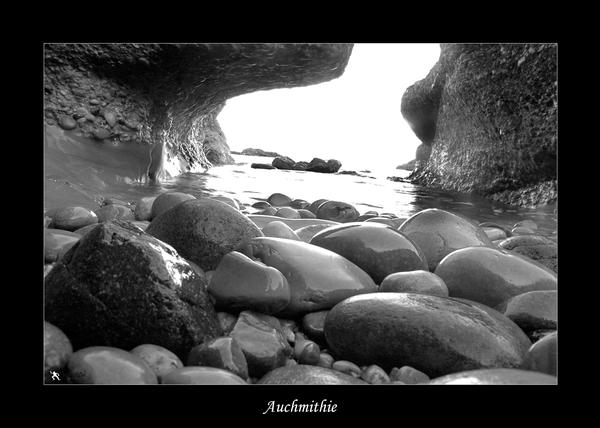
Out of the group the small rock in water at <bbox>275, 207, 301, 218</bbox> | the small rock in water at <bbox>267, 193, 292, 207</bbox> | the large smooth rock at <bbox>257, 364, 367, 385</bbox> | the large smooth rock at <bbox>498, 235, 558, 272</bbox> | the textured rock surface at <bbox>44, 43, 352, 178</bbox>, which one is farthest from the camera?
the small rock in water at <bbox>267, 193, 292, 207</bbox>

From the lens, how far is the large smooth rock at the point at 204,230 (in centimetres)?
216

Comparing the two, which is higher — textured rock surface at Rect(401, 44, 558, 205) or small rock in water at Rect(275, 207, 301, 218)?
textured rock surface at Rect(401, 44, 558, 205)

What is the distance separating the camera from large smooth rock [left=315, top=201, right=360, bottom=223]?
15.1 feet

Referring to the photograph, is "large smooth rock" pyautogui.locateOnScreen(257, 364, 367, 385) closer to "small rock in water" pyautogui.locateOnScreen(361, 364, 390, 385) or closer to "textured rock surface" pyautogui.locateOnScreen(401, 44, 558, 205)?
"small rock in water" pyautogui.locateOnScreen(361, 364, 390, 385)

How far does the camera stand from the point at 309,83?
776 cm

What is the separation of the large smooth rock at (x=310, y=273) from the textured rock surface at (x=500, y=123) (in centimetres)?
389

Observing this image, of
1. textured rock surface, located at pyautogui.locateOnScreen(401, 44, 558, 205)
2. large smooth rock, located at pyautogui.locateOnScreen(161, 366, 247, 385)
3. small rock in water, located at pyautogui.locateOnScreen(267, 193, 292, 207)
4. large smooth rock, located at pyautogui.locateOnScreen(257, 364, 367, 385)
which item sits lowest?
small rock in water, located at pyautogui.locateOnScreen(267, 193, 292, 207)

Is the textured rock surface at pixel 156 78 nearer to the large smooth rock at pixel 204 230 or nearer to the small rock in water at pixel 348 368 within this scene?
the large smooth rock at pixel 204 230

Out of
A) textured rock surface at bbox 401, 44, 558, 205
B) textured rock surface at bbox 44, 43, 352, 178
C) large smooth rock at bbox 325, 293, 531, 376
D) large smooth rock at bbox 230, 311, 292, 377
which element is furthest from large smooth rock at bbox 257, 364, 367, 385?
textured rock surface at bbox 401, 44, 558, 205

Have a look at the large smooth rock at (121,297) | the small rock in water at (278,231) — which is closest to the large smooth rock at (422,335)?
the large smooth rock at (121,297)

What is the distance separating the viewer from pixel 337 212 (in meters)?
4.62

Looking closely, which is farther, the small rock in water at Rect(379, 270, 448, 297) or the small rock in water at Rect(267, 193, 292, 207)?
the small rock in water at Rect(267, 193, 292, 207)
